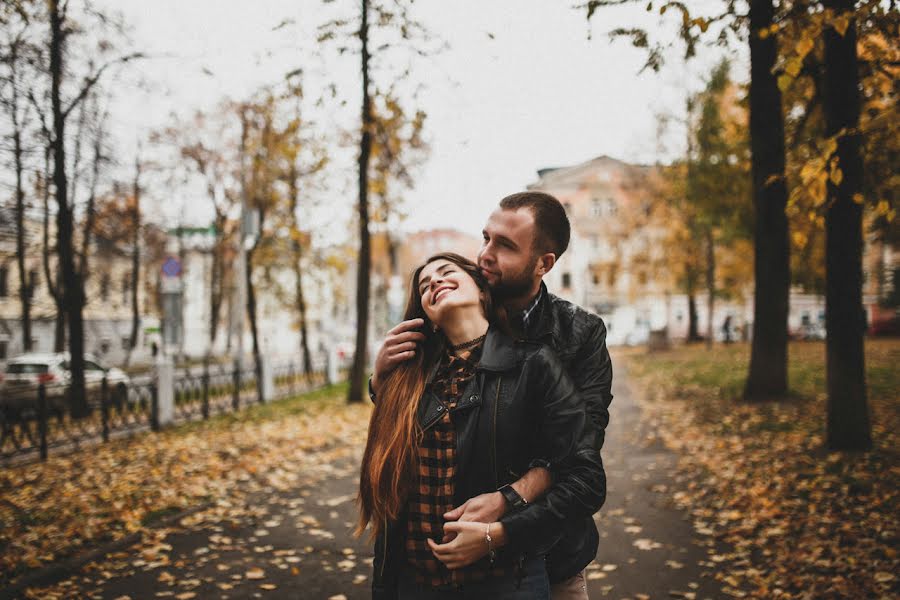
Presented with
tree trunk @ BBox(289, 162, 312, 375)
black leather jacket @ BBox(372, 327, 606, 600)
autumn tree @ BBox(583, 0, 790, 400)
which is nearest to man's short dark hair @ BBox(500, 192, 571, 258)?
black leather jacket @ BBox(372, 327, 606, 600)

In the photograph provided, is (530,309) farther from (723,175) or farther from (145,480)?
(723,175)

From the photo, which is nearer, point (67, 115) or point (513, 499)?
point (513, 499)

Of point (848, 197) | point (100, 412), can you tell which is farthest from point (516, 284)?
point (100, 412)

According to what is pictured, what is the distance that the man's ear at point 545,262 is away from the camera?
2.29 metres

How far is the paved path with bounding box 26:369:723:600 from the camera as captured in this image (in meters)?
4.91

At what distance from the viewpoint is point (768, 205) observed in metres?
11.0

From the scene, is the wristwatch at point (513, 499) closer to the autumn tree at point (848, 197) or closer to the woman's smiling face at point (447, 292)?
the woman's smiling face at point (447, 292)

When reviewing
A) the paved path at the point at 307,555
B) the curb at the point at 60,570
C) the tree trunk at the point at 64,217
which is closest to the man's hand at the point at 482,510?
the paved path at the point at 307,555

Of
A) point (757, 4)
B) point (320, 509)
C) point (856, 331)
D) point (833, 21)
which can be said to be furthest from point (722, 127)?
point (320, 509)

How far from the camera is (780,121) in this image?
1082 cm

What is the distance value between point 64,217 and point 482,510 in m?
16.3

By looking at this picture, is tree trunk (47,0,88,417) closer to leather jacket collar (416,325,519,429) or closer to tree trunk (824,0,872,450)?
leather jacket collar (416,325,519,429)

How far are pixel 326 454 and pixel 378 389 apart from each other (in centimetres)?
860

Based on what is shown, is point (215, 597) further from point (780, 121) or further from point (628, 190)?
point (628, 190)
